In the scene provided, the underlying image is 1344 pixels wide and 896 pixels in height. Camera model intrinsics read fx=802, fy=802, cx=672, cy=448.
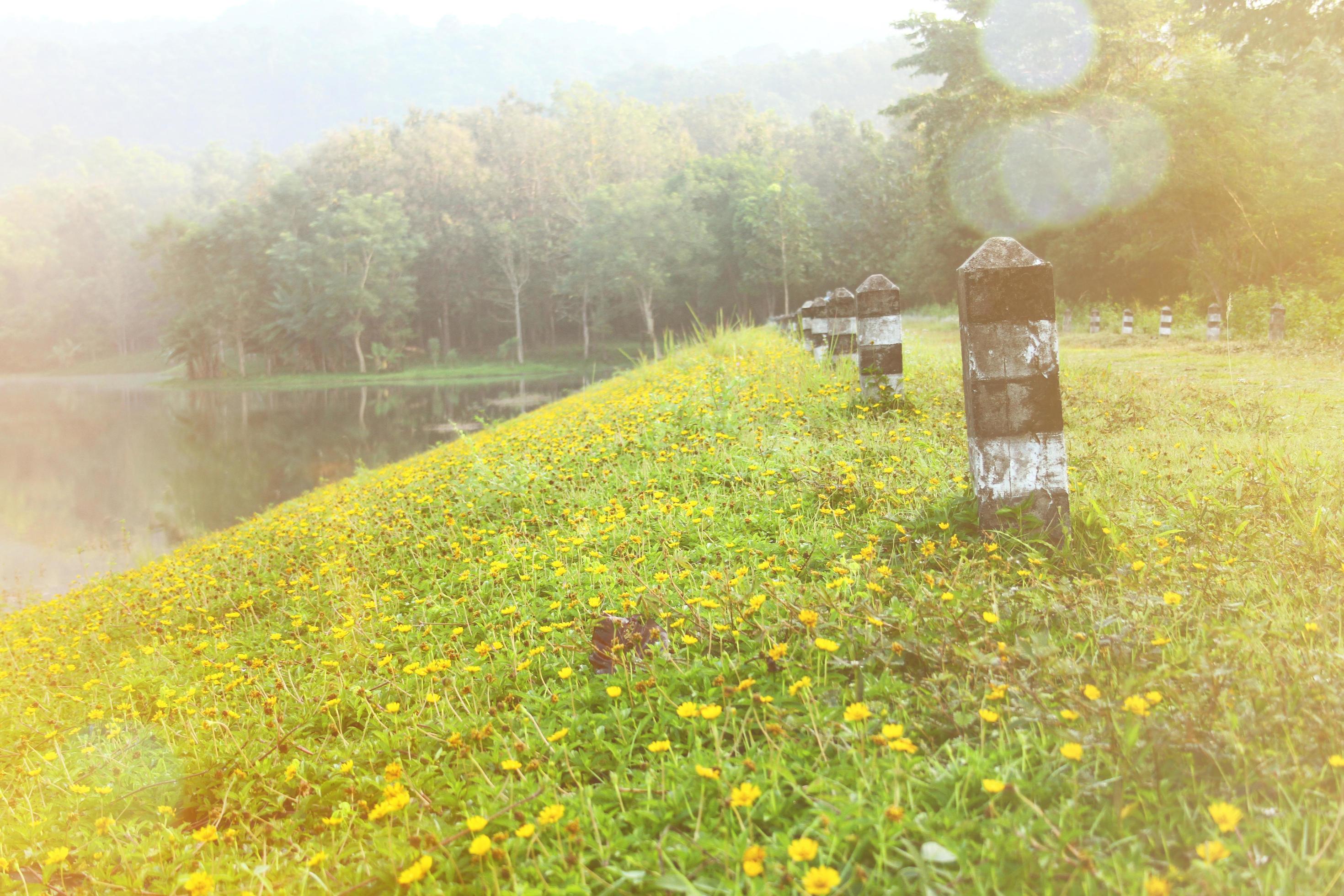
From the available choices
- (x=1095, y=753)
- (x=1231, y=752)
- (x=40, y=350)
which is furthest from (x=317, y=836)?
(x=40, y=350)

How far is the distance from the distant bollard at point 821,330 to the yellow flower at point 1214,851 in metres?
7.40

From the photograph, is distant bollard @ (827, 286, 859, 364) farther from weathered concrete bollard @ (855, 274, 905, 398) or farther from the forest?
the forest

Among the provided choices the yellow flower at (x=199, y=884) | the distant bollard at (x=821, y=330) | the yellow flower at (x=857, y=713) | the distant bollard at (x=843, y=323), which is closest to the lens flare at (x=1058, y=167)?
the distant bollard at (x=821, y=330)

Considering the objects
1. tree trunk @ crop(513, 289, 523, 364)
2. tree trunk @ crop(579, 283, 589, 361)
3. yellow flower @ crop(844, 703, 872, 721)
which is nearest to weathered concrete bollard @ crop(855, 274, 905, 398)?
yellow flower @ crop(844, 703, 872, 721)

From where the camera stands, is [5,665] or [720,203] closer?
[5,665]

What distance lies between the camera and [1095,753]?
1.89m

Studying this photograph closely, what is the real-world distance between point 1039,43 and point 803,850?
114ft

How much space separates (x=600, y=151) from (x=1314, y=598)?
189 feet

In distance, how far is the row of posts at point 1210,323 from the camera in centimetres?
1209

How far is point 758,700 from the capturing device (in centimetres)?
231

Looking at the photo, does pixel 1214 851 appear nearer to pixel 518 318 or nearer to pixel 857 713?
pixel 857 713

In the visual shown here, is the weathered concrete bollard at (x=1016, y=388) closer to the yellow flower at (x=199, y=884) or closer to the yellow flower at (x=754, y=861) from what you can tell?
the yellow flower at (x=754, y=861)

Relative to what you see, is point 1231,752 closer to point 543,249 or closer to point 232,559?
point 232,559

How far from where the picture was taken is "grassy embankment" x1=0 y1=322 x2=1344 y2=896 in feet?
5.71
